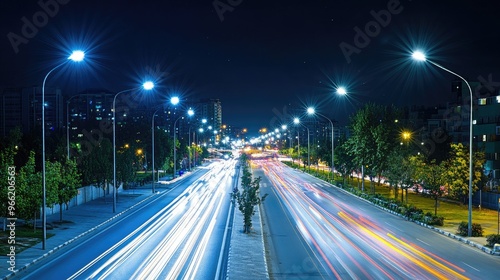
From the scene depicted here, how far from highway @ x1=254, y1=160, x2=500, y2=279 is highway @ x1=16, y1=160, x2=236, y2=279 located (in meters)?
3.07

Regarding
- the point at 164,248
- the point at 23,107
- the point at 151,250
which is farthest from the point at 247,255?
the point at 23,107

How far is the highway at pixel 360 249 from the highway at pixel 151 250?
121 inches

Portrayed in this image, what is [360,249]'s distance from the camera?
79.4 feet

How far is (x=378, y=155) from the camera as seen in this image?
173ft

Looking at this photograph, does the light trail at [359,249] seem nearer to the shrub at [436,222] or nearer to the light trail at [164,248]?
the shrub at [436,222]

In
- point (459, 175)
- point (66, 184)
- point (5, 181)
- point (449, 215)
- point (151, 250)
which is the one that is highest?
point (5, 181)

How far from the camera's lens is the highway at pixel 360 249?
64.7ft

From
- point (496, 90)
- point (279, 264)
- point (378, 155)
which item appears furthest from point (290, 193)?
point (496, 90)

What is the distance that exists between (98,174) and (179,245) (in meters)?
20.3

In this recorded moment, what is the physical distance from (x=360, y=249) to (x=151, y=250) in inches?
401

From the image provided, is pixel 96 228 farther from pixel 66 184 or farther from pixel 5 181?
pixel 5 181

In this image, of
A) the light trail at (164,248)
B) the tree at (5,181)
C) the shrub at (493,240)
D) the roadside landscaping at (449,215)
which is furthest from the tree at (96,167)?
the shrub at (493,240)

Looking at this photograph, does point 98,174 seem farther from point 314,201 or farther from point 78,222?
point 314,201

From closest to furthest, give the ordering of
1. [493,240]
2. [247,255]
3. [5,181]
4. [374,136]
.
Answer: [247,255] < [493,240] < [5,181] < [374,136]
